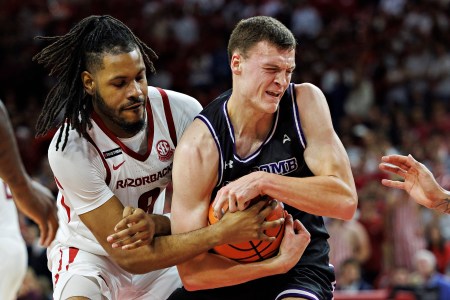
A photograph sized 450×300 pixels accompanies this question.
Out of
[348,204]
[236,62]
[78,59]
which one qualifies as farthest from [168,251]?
[78,59]

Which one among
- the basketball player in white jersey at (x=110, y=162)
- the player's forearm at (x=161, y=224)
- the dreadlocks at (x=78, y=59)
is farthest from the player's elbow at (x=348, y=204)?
the dreadlocks at (x=78, y=59)

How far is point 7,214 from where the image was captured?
5547 millimetres

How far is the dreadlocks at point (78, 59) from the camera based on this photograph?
4520mm

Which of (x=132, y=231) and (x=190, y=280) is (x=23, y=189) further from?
(x=190, y=280)

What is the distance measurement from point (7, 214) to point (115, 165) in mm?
1337

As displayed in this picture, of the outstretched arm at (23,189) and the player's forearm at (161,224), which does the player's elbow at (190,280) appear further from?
the outstretched arm at (23,189)

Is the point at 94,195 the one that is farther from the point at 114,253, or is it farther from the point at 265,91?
the point at 265,91

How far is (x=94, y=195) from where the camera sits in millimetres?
4473

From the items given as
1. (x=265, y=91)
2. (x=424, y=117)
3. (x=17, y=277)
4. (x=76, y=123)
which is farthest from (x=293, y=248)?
(x=424, y=117)

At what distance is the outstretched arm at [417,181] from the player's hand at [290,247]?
645 mm

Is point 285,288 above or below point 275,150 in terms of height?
below

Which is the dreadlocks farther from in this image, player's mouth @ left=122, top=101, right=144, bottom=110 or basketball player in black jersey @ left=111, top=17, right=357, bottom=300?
basketball player in black jersey @ left=111, top=17, right=357, bottom=300

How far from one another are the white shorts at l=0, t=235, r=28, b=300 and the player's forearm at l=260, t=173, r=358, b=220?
88.3 inches

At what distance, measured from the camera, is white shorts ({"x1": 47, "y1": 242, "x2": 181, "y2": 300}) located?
464 cm
